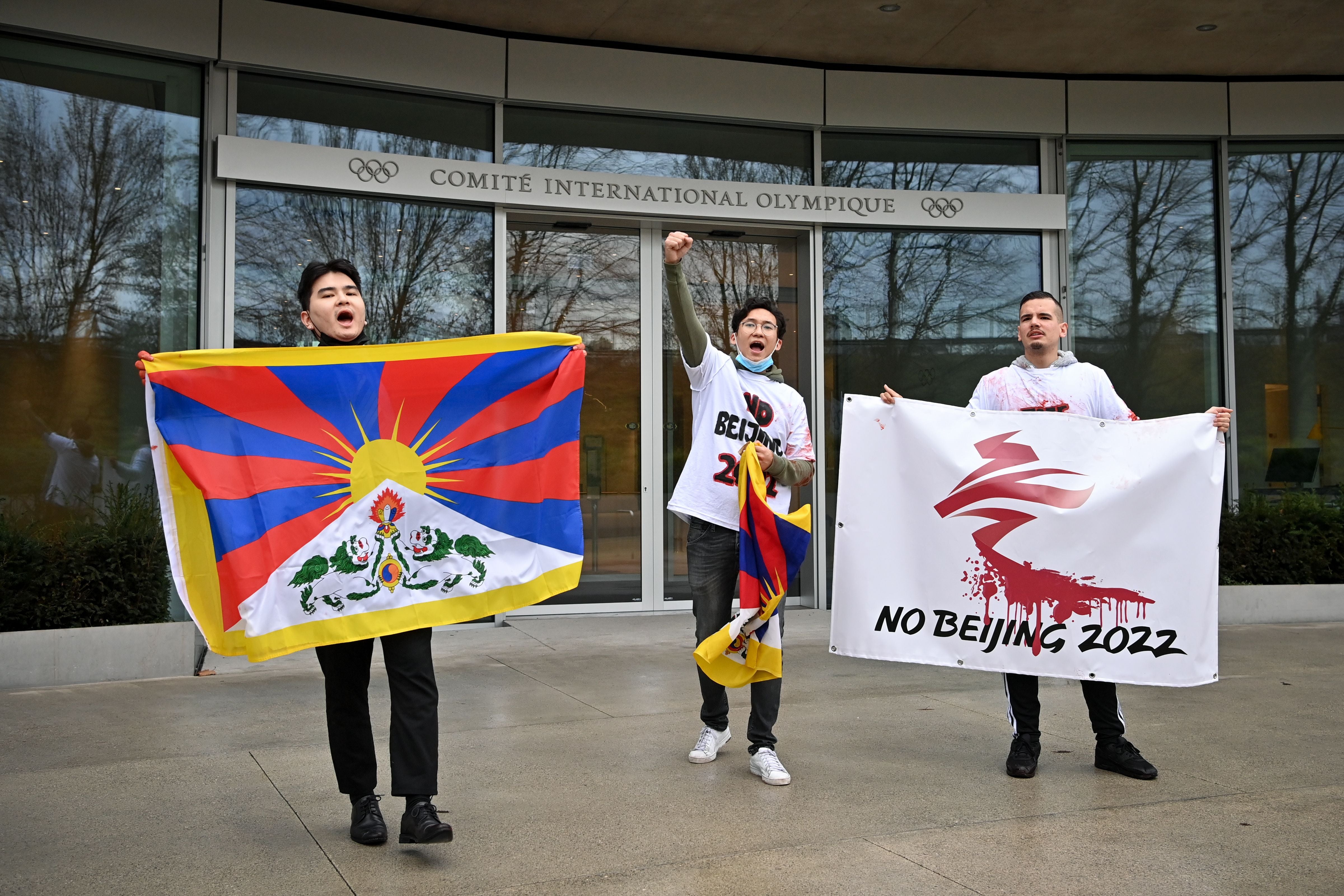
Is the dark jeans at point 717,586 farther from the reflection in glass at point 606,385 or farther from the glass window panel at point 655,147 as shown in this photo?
the glass window panel at point 655,147

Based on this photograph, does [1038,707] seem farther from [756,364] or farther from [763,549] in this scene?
[756,364]

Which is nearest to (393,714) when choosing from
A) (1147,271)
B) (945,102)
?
(945,102)

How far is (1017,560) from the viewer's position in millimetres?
4812

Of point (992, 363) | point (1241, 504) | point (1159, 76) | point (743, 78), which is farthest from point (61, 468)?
point (1159, 76)

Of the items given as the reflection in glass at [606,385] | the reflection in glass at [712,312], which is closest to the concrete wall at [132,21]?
the reflection in glass at [606,385]

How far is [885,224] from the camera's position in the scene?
10734mm

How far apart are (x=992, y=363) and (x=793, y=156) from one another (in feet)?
8.75

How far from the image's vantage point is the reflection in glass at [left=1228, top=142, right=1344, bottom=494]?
11328 millimetres

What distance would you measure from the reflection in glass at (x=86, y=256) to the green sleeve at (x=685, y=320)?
5303 mm

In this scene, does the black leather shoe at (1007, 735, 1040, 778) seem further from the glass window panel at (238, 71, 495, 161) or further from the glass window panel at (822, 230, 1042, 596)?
the glass window panel at (238, 71, 495, 161)

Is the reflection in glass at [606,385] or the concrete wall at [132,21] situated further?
the reflection in glass at [606,385]

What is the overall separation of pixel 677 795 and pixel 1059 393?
2.30 m

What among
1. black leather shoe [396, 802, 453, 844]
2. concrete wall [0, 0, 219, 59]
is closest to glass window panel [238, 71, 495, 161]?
concrete wall [0, 0, 219, 59]

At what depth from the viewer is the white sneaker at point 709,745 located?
15.9 ft
